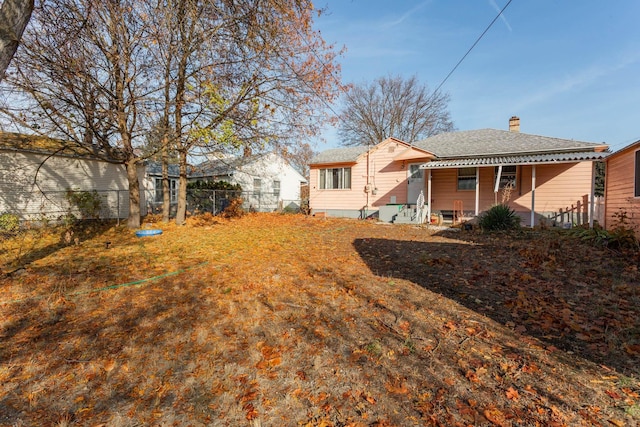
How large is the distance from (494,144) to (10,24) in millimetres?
15832

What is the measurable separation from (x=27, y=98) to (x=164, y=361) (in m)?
9.22

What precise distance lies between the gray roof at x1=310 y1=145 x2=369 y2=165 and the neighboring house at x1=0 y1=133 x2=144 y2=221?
1037 cm

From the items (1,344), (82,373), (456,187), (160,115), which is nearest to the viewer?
(82,373)

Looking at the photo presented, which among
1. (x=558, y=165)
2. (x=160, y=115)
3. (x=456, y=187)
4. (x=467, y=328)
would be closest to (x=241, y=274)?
(x=467, y=328)

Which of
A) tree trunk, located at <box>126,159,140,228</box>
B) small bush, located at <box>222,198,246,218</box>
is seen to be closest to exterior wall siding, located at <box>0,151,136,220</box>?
tree trunk, located at <box>126,159,140,228</box>

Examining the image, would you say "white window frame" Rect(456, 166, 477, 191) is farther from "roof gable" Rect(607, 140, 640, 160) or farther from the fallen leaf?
the fallen leaf

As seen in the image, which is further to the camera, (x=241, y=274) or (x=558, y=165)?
(x=558, y=165)

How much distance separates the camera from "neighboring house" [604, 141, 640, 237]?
7.41 m

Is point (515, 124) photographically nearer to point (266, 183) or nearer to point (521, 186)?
point (521, 186)

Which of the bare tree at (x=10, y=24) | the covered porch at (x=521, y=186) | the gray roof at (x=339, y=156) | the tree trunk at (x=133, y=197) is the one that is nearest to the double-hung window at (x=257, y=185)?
the gray roof at (x=339, y=156)

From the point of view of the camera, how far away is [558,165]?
40.1 ft

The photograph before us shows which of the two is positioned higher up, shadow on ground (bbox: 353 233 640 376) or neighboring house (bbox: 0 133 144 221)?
neighboring house (bbox: 0 133 144 221)

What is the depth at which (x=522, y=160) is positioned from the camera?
11477 mm

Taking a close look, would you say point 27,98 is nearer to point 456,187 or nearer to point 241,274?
point 241,274
